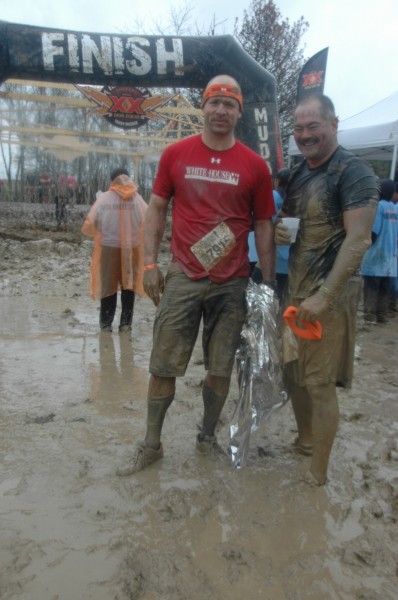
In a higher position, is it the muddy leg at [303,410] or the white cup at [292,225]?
the white cup at [292,225]

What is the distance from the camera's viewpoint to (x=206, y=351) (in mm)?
2787

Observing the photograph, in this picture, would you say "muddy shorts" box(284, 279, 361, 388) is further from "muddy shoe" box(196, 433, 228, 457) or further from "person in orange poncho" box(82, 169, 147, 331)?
"person in orange poncho" box(82, 169, 147, 331)

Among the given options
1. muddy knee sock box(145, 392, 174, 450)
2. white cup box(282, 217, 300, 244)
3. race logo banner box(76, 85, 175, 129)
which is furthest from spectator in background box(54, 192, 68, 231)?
white cup box(282, 217, 300, 244)

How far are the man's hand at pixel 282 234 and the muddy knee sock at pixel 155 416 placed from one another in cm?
104

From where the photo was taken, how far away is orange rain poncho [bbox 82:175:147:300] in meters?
5.43

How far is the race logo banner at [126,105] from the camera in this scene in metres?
11.0

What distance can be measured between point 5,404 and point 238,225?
7.11ft

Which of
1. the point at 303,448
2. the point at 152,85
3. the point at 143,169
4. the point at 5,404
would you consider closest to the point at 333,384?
the point at 303,448

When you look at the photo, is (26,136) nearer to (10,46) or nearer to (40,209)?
(40,209)

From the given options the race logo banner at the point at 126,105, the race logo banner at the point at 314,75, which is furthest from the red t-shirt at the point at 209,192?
the race logo banner at the point at 314,75

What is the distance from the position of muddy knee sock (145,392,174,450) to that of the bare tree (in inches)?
617

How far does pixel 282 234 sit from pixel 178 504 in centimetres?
145

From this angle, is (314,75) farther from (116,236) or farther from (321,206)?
(321,206)

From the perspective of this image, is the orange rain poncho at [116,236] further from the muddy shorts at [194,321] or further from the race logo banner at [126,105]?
the race logo banner at [126,105]
